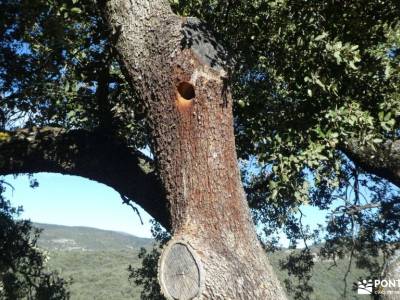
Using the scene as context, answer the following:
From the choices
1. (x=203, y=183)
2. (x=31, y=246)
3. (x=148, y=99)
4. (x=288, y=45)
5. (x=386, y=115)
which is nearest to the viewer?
(x=203, y=183)

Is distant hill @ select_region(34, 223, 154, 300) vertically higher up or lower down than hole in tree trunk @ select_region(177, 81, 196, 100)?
lower down

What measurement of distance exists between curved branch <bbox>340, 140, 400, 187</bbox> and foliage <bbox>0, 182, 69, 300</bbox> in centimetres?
828

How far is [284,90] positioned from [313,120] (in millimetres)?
1264

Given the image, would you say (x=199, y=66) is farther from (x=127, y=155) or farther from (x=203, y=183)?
(x=127, y=155)

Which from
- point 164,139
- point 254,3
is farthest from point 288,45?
point 164,139

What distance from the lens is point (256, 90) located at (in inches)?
295

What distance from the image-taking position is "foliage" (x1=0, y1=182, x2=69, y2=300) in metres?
11.8

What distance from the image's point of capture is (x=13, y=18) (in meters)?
7.29

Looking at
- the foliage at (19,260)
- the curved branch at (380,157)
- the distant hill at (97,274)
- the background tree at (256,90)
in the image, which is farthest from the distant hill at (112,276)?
the background tree at (256,90)

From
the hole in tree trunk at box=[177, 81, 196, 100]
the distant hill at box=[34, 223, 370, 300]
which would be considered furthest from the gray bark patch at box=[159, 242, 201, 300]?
the distant hill at box=[34, 223, 370, 300]

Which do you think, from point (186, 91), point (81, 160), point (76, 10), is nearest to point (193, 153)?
point (186, 91)

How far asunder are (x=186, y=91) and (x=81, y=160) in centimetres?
298

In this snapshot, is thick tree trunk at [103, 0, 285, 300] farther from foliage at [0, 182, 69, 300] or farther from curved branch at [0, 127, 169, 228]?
foliage at [0, 182, 69, 300]

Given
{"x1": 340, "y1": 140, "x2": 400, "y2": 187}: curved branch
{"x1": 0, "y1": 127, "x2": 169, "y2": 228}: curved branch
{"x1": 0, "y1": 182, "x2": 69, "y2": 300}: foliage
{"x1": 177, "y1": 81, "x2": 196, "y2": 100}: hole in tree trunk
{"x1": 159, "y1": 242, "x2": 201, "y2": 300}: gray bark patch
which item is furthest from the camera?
{"x1": 0, "y1": 182, "x2": 69, "y2": 300}: foliage
